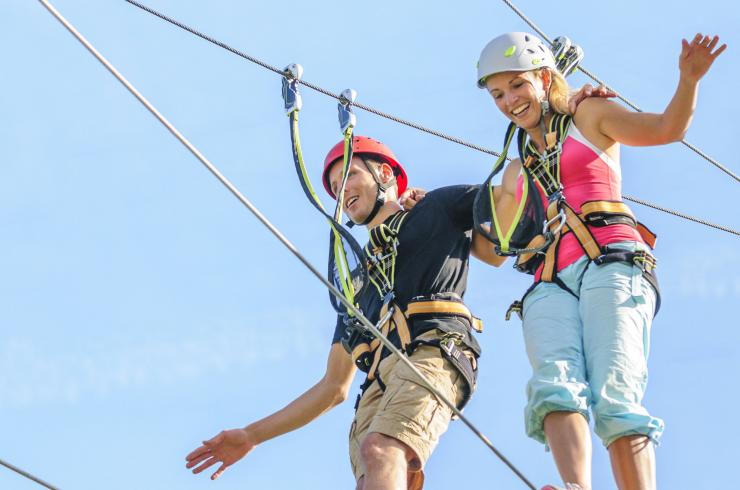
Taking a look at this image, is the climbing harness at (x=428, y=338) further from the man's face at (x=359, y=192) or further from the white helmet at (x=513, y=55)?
the white helmet at (x=513, y=55)

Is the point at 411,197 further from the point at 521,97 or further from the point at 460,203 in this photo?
the point at 521,97

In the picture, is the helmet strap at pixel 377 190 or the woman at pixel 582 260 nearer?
the woman at pixel 582 260

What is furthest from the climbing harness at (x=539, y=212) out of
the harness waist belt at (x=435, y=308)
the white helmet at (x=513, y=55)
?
the harness waist belt at (x=435, y=308)

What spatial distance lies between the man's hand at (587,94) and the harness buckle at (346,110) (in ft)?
3.46

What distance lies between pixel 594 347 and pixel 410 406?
78 cm

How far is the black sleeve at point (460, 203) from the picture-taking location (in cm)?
740

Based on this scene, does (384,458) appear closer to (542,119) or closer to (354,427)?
(354,427)

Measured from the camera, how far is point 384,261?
727 cm

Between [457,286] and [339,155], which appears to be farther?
[339,155]


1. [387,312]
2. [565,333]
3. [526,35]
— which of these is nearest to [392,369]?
[387,312]

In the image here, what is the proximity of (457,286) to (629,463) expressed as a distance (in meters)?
1.42

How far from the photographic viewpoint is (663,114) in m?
6.43

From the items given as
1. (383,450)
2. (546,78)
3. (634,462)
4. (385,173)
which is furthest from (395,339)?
(634,462)

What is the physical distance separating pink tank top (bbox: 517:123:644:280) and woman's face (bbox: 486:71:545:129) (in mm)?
197
